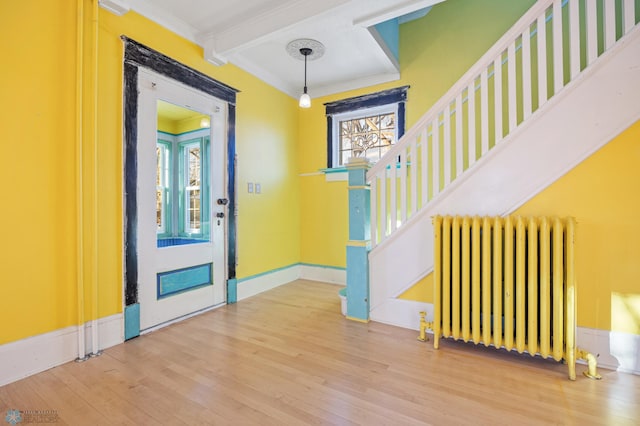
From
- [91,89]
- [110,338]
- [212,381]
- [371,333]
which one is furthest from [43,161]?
[371,333]

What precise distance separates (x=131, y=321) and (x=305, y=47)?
9.81 ft

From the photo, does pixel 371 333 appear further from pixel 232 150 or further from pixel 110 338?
pixel 232 150

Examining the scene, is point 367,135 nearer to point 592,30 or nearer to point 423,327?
point 592,30

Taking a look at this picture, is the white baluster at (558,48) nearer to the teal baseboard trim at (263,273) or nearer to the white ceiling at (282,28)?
the white ceiling at (282,28)

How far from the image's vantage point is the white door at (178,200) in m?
2.37

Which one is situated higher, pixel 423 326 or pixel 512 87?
pixel 512 87

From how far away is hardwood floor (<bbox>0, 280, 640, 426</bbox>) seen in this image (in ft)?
4.56

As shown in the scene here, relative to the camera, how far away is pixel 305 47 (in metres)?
2.99

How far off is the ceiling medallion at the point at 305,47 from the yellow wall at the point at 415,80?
806 millimetres

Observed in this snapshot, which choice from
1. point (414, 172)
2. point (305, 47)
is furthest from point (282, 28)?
point (414, 172)

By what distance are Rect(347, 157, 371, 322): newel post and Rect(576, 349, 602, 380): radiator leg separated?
1.42 meters

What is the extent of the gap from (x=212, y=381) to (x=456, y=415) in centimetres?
132

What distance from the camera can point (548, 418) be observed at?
135cm

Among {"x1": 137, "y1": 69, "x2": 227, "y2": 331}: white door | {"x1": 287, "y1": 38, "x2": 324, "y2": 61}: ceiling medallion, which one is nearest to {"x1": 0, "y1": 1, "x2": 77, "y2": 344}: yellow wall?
{"x1": 137, "y1": 69, "x2": 227, "y2": 331}: white door
